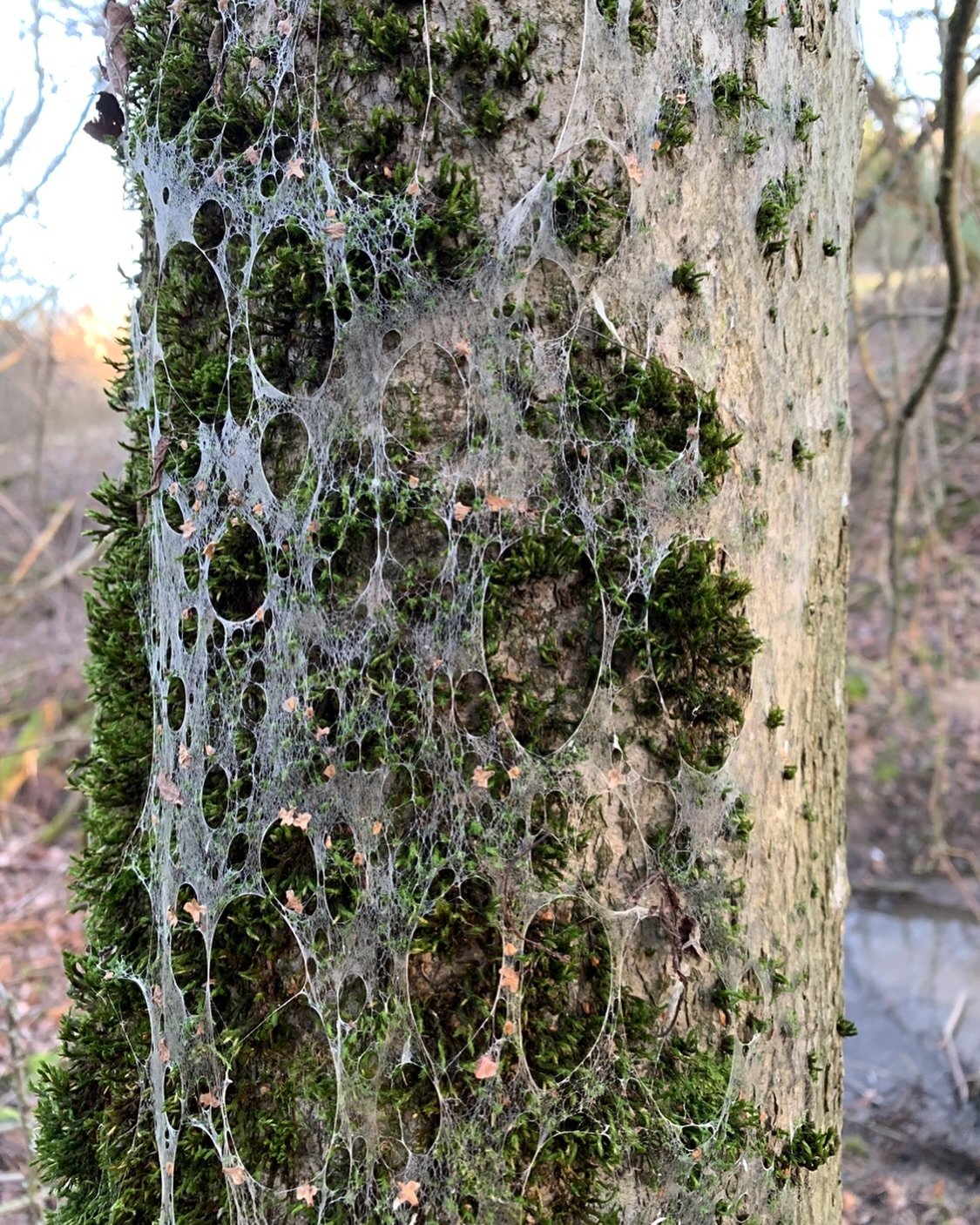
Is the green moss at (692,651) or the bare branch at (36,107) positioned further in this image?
the bare branch at (36,107)

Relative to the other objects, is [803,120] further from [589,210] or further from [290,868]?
[290,868]

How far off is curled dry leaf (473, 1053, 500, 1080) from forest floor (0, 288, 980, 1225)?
1646 mm

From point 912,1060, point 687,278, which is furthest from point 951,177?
point 912,1060

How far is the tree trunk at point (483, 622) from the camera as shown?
920 mm

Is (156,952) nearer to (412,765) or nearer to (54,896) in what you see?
(412,765)

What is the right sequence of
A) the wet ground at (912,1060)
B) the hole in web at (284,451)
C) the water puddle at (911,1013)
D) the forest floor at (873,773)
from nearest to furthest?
1. the hole in web at (284,451)
2. the wet ground at (912,1060)
3. the forest floor at (873,773)
4. the water puddle at (911,1013)

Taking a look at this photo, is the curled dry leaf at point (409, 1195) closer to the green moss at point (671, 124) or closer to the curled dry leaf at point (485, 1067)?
the curled dry leaf at point (485, 1067)

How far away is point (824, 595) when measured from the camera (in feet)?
3.86

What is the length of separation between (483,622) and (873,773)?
22.6 ft

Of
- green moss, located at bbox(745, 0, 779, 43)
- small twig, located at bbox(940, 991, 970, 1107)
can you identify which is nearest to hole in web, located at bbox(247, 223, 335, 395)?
green moss, located at bbox(745, 0, 779, 43)

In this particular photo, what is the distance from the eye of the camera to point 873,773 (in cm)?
686

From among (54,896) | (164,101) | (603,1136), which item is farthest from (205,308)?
(54,896)

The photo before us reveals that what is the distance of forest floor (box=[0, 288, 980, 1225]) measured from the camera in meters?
4.12

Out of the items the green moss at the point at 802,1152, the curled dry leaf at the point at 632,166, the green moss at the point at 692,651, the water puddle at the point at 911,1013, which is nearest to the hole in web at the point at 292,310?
the curled dry leaf at the point at 632,166
